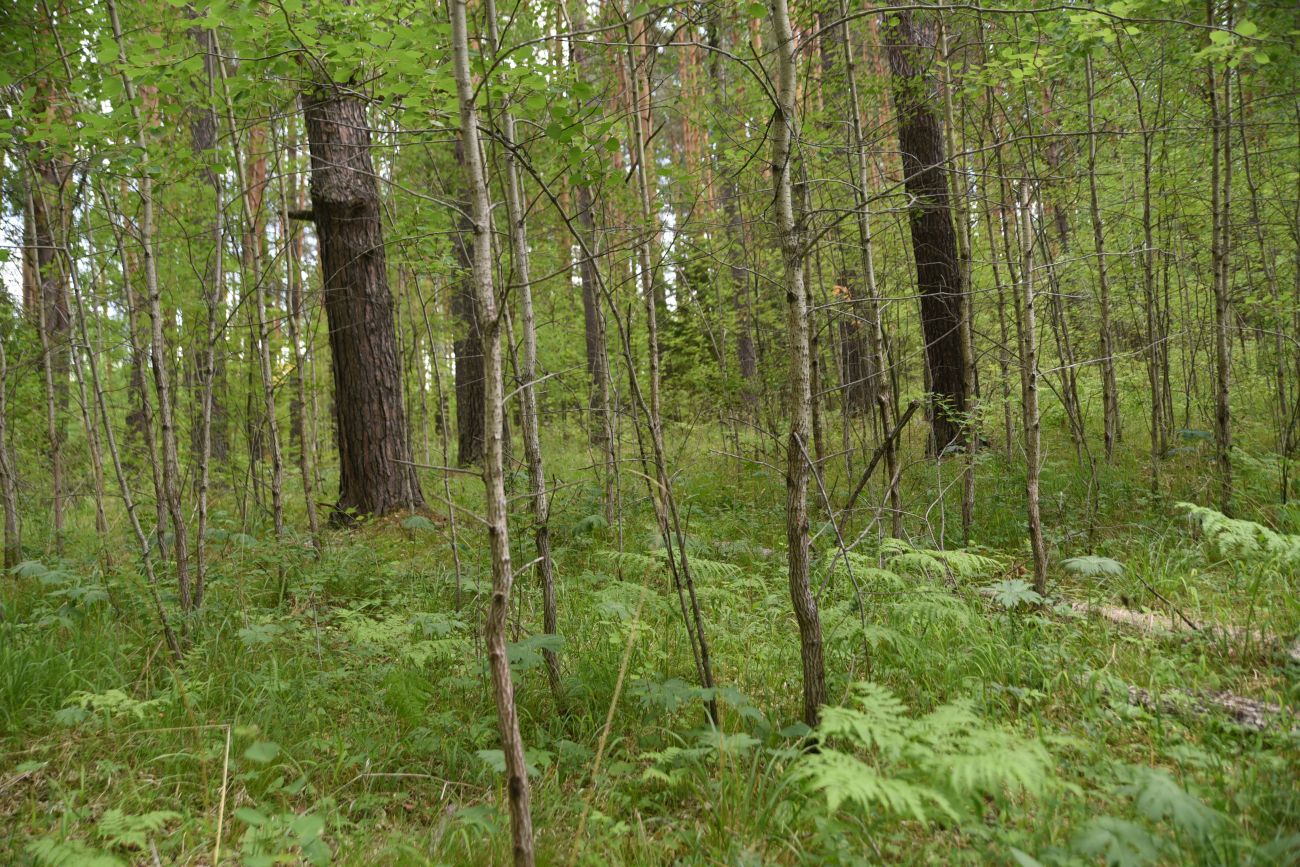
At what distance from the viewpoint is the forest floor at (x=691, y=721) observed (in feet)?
6.15

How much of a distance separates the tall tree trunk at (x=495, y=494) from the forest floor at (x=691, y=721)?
0.26 m

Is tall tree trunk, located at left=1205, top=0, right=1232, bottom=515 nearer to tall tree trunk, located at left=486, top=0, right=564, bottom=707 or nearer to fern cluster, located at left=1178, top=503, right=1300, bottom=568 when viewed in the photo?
fern cluster, located at left=1178, top=503, right=1300, bottom=568

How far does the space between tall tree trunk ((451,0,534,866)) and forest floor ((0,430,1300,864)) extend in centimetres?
26

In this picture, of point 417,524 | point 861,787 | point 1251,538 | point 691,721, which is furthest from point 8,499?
point 1251,538

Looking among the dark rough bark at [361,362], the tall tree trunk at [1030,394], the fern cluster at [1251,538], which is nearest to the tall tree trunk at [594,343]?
the dark rough bark at [361,362]

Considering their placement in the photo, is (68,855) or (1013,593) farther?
(1013,593)

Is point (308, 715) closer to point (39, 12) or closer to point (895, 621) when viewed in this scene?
point (895, 621)

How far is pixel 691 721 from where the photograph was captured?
2666mm

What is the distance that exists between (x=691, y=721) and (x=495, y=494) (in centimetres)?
147

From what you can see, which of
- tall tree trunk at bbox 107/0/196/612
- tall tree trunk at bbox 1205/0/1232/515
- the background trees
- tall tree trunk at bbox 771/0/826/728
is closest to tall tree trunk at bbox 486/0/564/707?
the background trees

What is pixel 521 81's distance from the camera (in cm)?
259

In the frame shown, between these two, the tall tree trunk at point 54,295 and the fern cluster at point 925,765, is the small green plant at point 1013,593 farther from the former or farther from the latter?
the tall tree trunk at point 54,295

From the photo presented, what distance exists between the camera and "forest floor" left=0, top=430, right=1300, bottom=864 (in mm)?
1874

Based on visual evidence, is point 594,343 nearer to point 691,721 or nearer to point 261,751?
point 691,721
